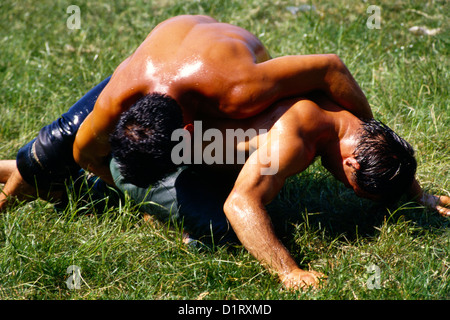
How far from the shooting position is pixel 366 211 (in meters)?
3.60

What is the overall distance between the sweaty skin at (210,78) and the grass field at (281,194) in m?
0.59

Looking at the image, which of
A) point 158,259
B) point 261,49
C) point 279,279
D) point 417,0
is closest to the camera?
point 279,279

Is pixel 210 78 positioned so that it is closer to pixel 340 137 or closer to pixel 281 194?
pixel 340 137

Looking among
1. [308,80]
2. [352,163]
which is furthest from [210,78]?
[352,163]

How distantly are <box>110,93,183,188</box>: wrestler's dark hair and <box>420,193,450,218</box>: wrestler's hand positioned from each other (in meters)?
1.49

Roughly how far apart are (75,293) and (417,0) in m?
4.04

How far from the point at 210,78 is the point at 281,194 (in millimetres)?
1044

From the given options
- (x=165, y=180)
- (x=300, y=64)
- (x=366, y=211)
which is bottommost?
(x=366, y=211)

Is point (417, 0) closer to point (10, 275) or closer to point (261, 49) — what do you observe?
point (261, 49)

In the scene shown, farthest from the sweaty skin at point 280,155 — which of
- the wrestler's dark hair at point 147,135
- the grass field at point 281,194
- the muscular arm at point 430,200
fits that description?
the muscular arm at point 430,200

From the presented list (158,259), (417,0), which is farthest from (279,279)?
Result: (417,0)

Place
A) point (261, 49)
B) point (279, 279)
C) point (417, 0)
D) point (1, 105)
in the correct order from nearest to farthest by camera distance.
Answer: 1. point (279, 279)
2. point (261, 49)
3. point (1, 105)
4. point (417, 0)

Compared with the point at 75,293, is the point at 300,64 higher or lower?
higher

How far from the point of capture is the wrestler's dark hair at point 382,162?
317 centimetres
